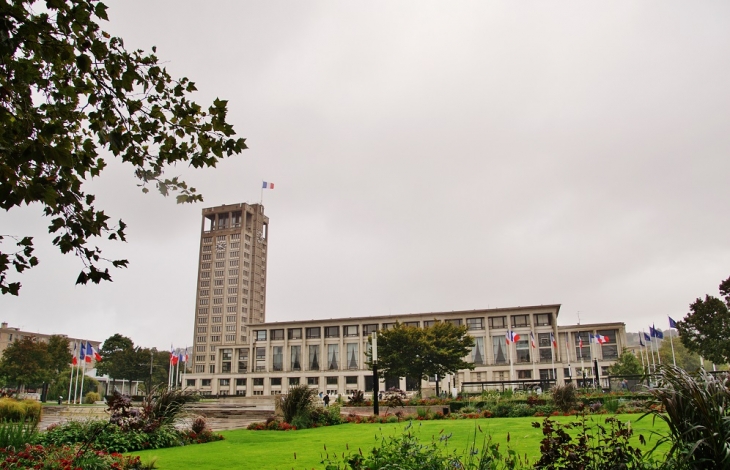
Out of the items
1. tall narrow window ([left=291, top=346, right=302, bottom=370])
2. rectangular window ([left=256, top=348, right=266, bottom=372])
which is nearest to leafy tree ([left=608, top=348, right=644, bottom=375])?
tall narrow window ([left=291, top=346, right=302, bottom=370])

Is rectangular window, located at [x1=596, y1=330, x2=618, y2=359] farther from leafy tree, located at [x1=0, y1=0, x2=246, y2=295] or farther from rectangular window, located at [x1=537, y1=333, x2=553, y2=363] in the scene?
leafy tree, located at [x1=0, y1=0, x2=246, y2=295]

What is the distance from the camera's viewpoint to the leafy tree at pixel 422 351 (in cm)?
→ 5431

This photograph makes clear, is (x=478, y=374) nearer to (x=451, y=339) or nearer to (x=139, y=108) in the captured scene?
(x=451, y=339)

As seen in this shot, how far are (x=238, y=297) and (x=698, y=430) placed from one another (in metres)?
140

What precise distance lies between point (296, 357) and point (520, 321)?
3741 centimetres

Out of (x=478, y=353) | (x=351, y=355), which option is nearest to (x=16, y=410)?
(x=478, y=353)

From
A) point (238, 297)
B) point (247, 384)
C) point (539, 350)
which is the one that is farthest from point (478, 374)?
point (238, 297)

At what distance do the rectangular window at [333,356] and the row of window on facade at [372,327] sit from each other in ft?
5.86

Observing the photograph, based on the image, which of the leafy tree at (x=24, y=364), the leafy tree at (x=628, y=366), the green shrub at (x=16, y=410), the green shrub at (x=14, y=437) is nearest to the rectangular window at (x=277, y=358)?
the leafy tree at (x=24, y=364)

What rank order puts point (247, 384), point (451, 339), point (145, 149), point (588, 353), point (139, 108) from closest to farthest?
point (139, 108)
point (145, 149)
point (451, 339)
point (588, 353)
point (247, 384)

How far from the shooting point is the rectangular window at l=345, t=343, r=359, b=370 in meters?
89.6

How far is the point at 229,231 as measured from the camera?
474 ft

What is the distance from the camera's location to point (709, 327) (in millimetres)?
46719

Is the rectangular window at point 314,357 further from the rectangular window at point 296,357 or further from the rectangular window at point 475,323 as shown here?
the rectangular window at point 475,323
